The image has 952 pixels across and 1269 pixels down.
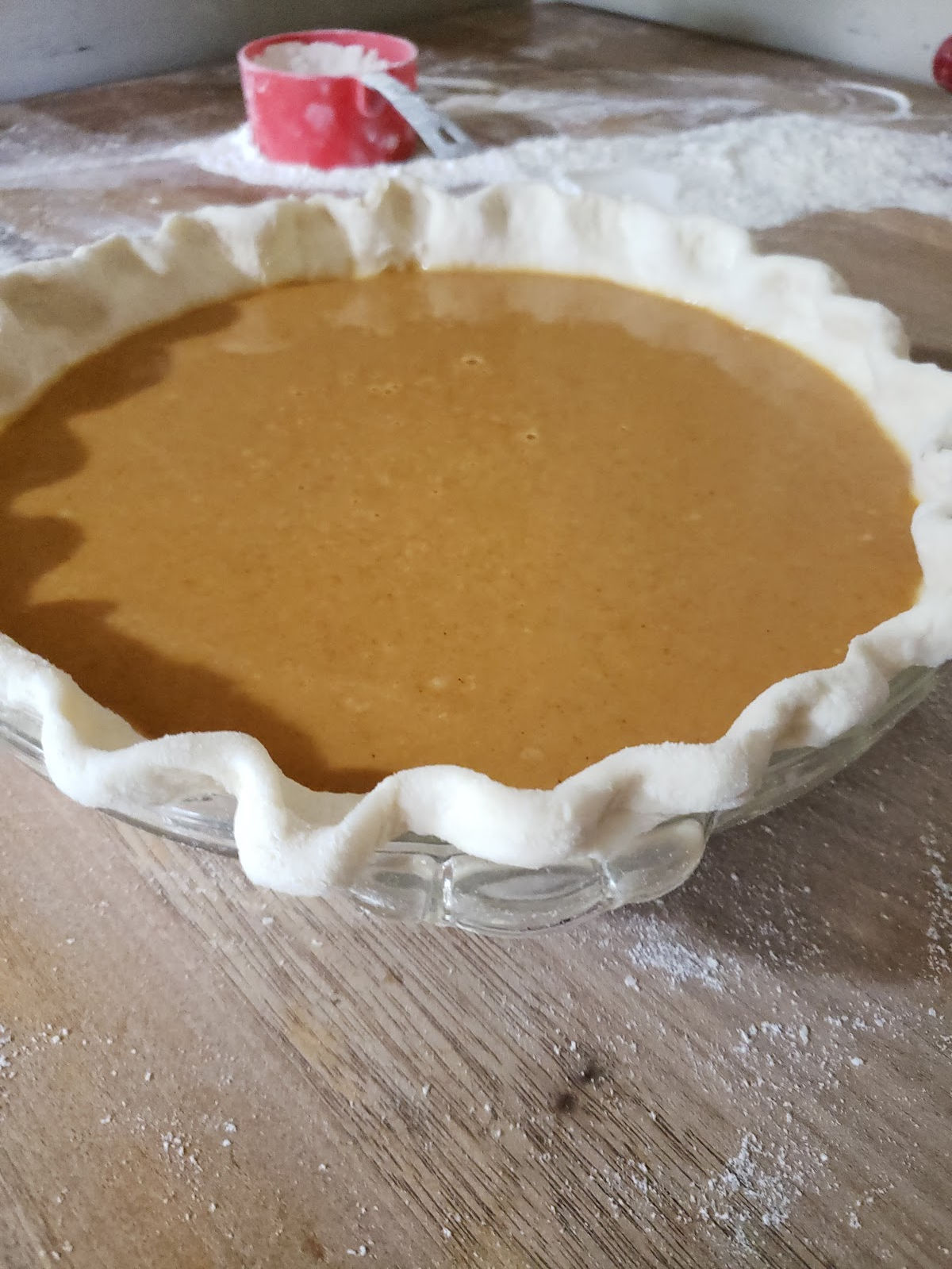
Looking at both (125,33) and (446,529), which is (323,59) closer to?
(125,33)

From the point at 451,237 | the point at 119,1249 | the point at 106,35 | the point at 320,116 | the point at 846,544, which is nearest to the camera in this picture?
the point at 119,1249

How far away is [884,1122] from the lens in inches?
24.9

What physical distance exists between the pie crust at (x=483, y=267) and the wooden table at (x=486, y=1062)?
0.15 metres

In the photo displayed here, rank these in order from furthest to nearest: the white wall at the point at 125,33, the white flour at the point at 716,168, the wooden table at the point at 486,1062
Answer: the white wall at the point at 125,33 < the white flour at the point at 716,168 < the wooden table at the point at 486,1062

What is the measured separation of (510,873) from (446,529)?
1.20 ft

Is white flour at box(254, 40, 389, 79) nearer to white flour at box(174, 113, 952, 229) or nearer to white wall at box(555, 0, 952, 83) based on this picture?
white flour at box(174, 113, 952, 229)

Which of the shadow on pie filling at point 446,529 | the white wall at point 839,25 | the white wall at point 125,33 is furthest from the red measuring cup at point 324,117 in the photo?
the white wall at point 839,25

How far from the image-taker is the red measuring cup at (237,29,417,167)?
1.78 metres

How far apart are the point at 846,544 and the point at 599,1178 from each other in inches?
21.6

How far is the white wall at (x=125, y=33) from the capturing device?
2.16 meters

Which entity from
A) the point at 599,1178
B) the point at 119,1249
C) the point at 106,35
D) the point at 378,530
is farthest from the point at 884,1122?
the point at 106,35

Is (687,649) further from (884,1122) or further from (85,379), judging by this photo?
(85,379)

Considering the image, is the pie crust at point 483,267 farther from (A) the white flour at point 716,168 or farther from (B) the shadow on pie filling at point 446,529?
(A) the white flour at point 716,168

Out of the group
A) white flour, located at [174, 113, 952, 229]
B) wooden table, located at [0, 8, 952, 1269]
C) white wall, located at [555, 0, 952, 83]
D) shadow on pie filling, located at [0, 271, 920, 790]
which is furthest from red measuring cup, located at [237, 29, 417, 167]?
wooden table, located at [0, 8, 952, 1269]
